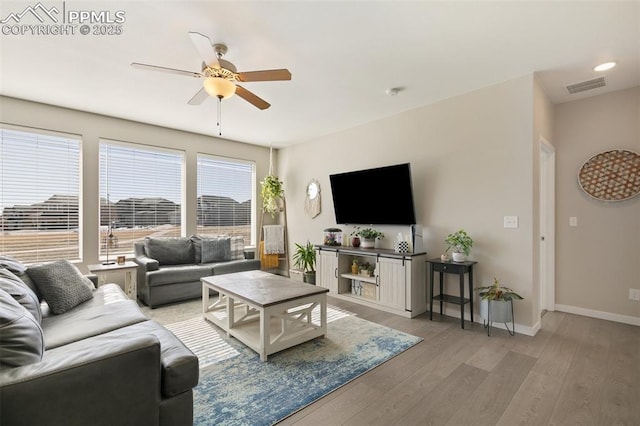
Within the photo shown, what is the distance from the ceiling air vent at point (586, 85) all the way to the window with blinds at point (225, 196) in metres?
5.03

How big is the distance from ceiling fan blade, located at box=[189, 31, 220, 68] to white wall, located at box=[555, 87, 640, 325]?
409cm

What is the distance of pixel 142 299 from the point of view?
4.12 m

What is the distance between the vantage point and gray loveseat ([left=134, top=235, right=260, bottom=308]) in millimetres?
3904

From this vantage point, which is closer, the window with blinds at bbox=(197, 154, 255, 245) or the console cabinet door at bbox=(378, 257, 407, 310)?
the console cabinet door at bbox=(378, 257, 407, 310)

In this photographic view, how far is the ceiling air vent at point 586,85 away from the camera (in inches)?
122

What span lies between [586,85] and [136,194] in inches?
238

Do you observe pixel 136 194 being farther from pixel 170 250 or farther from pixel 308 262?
pixel 308 262

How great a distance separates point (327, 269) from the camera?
14.8 feet

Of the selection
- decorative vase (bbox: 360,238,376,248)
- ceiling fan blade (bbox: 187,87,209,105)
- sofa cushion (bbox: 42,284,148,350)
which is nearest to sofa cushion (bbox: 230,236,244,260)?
decorative vase (bbox: 360,238,376,248)

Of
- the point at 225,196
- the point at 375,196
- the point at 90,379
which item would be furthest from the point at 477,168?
the point at 225,196

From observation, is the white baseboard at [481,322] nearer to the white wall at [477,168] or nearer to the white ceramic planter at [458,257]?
the white wall at [477,168]

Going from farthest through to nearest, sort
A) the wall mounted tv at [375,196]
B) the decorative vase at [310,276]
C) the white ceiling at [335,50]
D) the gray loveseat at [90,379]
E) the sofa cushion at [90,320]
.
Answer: the decorative vase at [310,276] → the wall mounted tv at [375,196] → the white ceiling at [335,50] → the sofa cushion at [90,320] → the gray loveseat at [90,379]

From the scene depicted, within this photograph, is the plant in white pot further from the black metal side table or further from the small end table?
the small end table

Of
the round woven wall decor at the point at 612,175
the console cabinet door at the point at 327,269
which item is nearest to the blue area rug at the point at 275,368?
the console cabinet door at the point at 327,269
